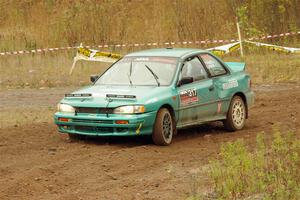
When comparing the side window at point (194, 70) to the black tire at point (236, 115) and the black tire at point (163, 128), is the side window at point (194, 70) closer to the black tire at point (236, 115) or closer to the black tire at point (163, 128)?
the black tire at point (236, 115)

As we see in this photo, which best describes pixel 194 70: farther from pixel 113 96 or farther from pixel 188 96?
pixel 113 96

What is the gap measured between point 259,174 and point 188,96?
4.70m

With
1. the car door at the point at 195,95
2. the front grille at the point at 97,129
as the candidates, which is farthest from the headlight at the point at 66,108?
the car door at the point at 195,95

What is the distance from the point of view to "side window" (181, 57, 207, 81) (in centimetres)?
1378

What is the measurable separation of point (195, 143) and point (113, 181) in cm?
336

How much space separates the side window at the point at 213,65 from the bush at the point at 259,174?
4536 millimetres

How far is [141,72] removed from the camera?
13.6 meters

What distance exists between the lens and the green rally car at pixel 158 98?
12.5m

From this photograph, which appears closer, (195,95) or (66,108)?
(66,108)

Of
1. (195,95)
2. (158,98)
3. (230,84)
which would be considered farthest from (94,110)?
(230,84)

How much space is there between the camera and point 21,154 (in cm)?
1203

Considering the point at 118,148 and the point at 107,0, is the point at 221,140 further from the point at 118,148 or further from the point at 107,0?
the point at 107,0

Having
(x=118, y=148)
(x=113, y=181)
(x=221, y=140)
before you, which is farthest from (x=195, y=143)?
(x=113, y=181)

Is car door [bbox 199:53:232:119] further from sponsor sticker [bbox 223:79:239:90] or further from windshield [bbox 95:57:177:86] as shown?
windshield [bbox 95:57:177:86]
